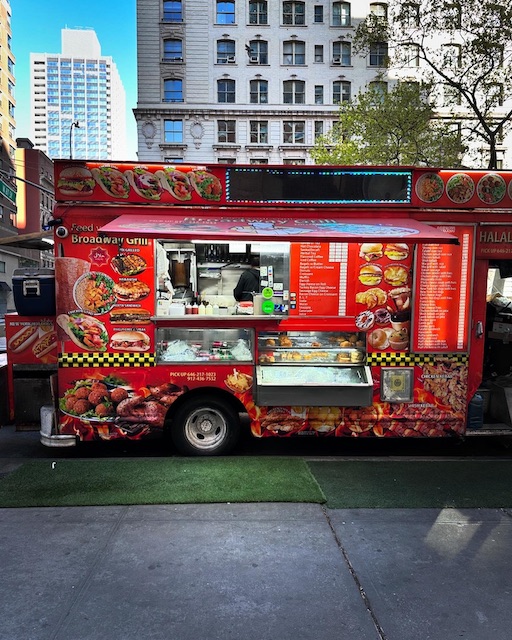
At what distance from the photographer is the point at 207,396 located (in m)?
5.74

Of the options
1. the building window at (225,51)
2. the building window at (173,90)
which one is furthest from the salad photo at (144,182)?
the building window at (225,51)

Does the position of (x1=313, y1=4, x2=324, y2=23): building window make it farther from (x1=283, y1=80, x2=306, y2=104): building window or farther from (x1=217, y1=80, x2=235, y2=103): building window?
(x1=217, y1=80, x2=235, y2=103): building window

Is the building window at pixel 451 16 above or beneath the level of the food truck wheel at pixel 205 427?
above

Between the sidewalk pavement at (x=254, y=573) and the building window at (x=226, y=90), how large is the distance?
41.4 m

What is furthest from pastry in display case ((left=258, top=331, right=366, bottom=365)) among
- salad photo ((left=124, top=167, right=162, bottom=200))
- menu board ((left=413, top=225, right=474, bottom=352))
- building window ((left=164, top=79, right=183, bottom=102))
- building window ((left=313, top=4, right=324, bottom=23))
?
building window ((left=313, top=4, right=324, bottom=23))

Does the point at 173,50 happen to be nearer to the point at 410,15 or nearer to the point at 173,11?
the point at 173,11

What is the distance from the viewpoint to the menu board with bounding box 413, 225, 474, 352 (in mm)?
5664

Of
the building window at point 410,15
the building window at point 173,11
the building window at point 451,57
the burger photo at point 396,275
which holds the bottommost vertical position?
the burger photo at point 396,275

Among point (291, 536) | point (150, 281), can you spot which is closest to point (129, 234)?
point (150, 281)

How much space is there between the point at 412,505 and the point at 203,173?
404cm

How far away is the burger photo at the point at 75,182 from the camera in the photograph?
5.46m

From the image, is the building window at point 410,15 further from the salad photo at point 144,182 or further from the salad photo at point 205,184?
the salad photo at point 144,182

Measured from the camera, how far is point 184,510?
4410mm

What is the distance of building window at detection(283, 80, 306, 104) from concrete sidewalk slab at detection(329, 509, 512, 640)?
41833 millimetres
